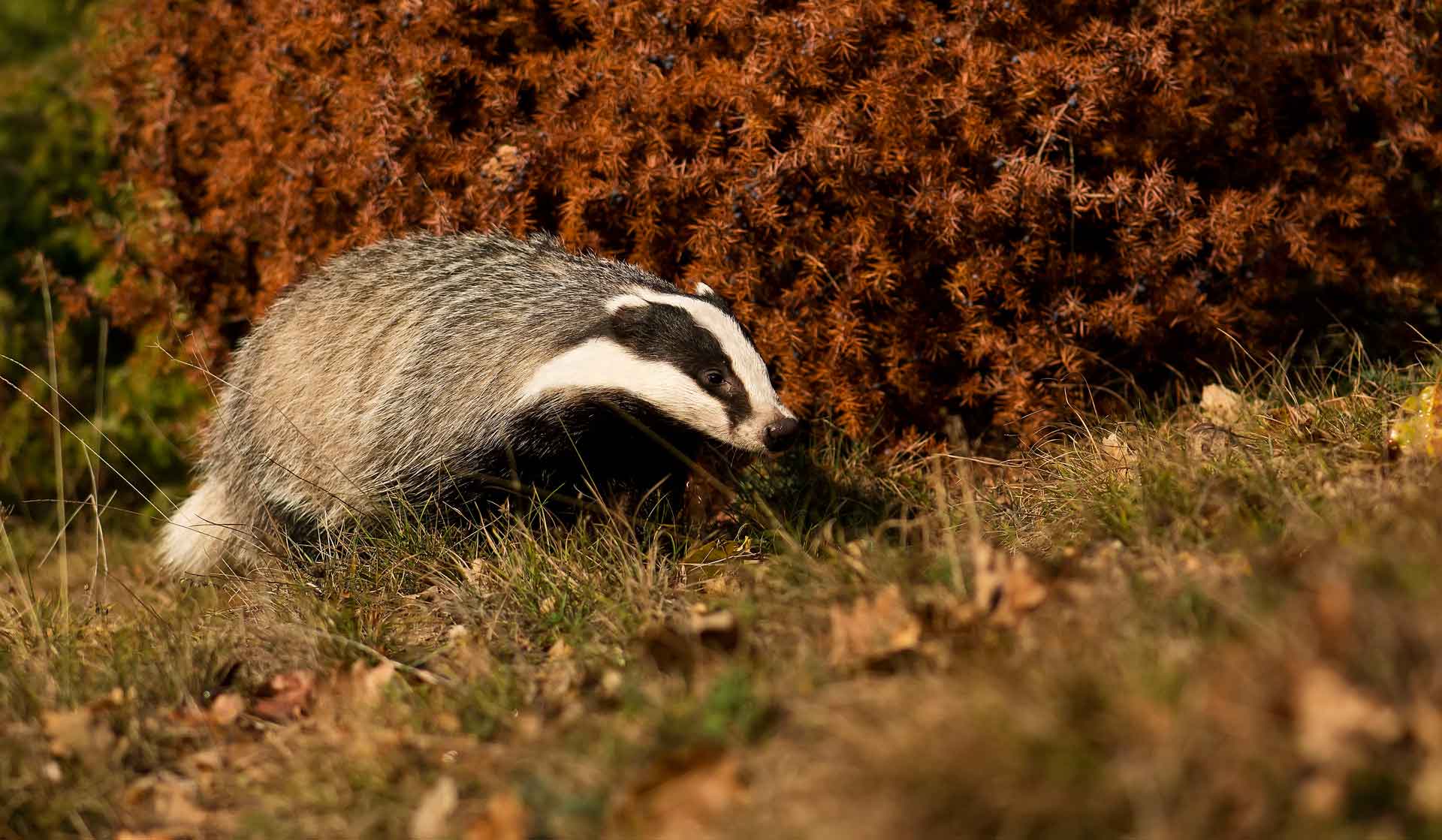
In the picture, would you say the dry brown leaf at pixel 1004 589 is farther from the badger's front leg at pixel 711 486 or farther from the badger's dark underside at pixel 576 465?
the badger's front leg at pixel 711 486

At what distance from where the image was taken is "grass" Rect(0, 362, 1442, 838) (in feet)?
7.02

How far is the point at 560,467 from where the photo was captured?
4613 millimetres

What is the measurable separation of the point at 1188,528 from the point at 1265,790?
134 cm

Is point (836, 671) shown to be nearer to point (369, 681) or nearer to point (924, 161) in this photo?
point (369, 681)

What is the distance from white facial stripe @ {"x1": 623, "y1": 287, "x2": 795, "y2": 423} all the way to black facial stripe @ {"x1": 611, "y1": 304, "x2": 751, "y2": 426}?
17 mm

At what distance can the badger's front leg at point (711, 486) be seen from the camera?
491 cm

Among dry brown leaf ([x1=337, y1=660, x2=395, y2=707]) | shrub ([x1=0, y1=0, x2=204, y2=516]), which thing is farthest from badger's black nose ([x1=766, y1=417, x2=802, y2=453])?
shrub ([x1=0, y1=0, x2=204, y2=516])

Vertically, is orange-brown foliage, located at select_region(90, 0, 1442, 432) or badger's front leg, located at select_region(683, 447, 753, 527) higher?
orange-brown foliage, located at select_region(90, 0, 1442, 432)

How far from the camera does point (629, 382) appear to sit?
4449 millimetres

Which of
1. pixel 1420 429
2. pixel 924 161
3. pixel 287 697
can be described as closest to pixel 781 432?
pixel 924 161

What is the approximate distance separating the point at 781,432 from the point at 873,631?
1486mm

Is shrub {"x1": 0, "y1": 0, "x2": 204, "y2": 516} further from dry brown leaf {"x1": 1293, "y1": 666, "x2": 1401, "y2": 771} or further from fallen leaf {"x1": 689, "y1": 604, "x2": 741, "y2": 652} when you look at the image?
dry brown leaf {"x1": 1293, "y1": 666, "x2": 1401, "y2": 771}

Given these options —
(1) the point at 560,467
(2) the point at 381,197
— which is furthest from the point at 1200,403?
(2) the point at 381,197

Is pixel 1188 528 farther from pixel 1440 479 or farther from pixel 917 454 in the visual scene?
pixel 917 454
